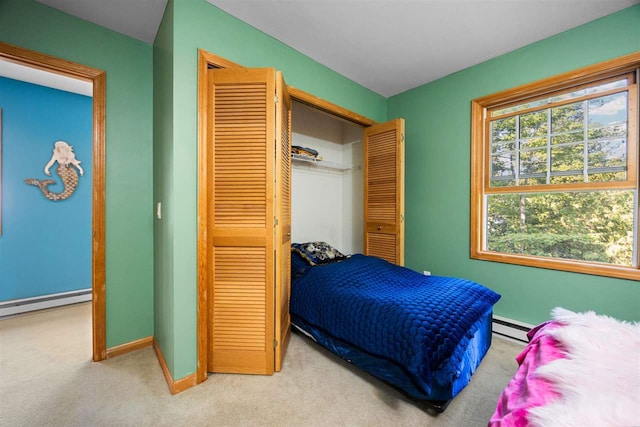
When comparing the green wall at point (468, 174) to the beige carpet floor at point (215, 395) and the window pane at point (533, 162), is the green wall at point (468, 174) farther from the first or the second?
the beige carpet floor at point (215, 395)

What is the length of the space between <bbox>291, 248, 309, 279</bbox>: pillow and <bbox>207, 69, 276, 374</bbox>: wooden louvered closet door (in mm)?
665

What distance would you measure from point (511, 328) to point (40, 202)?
18.0ft

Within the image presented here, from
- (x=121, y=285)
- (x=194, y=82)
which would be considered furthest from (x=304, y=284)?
(x=194, y=82)

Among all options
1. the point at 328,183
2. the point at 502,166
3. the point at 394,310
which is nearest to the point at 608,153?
the point at 502,166

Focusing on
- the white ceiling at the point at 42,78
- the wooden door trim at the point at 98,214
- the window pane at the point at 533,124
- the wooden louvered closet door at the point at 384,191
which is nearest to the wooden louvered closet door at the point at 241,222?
the wooden door trim at the point at 98,214

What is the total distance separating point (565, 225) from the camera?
2225mm

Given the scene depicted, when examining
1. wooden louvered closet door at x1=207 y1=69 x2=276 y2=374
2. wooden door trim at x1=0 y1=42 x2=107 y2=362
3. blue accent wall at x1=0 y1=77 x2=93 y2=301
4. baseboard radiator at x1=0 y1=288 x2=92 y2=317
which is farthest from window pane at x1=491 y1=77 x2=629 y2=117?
baseboard radiator at x1=0 y1=288 x2=92 y2=317

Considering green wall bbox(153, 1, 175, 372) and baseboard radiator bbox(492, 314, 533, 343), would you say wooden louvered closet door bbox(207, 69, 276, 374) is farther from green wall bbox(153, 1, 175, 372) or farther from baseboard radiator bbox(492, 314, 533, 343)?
baseboard radiator bbox(492, 314, 533, 343)

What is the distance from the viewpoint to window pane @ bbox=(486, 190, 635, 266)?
6.50 ft

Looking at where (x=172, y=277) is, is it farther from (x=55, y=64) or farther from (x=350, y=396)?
(x=55, y=64)

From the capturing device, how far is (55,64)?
1.83 metres

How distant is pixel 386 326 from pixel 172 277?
57.6 inches

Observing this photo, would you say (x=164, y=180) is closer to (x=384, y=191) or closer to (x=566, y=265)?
(x=384, y=191)

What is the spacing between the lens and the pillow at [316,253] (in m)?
2.59
